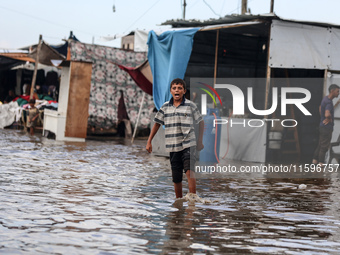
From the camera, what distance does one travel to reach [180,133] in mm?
7586

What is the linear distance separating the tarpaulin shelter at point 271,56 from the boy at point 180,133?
20.2 feet

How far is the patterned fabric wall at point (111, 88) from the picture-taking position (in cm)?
2067

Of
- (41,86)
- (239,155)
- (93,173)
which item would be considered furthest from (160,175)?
(41,86)

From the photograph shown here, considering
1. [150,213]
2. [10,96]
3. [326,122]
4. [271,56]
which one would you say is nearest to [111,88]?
[10,96]

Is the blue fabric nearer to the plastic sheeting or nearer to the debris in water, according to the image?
the plastic sheeting

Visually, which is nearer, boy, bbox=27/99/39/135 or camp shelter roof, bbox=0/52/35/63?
boy, bbox=27/99/39/135

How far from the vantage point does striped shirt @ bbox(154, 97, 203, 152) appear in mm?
7516

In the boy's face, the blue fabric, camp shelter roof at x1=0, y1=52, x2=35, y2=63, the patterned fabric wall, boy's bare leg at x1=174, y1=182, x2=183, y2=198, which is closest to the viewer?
the boy's face

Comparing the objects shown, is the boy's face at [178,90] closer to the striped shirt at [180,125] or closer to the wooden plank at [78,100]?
the striped shirt at [180,125]

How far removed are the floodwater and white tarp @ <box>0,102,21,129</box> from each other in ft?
39.3

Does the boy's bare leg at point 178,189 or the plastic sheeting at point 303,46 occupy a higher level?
the plastic sheeting at point 303,46

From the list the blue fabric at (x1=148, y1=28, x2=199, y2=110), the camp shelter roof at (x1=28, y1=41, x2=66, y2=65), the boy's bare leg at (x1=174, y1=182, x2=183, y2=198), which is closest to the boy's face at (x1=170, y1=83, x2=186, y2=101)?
the boy's bare leg at (x1=174, y1=182, x2=183, y2=198)

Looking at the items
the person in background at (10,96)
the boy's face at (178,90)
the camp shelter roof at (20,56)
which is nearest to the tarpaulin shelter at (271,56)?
the boy's face at (178,90)

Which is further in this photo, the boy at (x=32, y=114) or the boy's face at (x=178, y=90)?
the boy at (x=32, y=114)
